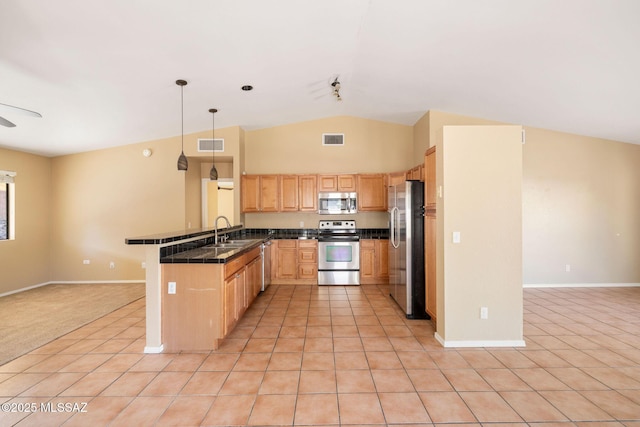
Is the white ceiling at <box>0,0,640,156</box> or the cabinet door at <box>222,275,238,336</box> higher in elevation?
the white ceiling at <box>0,0,640,156</box>

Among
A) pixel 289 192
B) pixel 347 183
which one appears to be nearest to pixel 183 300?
pixel 289 192

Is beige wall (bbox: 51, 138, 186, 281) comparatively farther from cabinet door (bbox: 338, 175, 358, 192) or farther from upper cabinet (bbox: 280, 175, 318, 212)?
cabinet door (bbox: 338, 175, 358, 192)

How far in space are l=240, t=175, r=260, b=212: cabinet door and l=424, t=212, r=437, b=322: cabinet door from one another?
3440 mm

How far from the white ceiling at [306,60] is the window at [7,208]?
0.62 m

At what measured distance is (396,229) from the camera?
4.55 m

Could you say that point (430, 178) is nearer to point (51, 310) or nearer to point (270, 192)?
point (270, 192)

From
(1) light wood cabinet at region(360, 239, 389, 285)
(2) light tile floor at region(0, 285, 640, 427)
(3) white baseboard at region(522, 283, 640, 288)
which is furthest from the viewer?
(1) light wood cabinet at region(360, 239, 389, 285)

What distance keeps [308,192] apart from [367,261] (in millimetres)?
1777

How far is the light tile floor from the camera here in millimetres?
2113

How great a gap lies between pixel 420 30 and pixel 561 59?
1581 millimetres

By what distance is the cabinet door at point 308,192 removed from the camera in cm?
614

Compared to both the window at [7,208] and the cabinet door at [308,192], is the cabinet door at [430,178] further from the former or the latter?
the window at [7,208]

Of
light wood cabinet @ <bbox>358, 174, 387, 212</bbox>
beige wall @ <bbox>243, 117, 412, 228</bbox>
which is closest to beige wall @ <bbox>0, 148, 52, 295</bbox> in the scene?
beige wall @ <bbox>243, 117, 412, 228</bbox>

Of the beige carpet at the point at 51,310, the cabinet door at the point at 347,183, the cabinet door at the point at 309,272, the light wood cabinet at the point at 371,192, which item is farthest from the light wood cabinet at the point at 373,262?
the beige carpet at the point at 51,310
